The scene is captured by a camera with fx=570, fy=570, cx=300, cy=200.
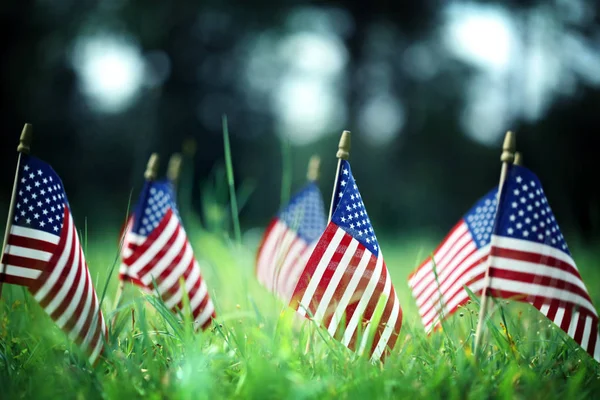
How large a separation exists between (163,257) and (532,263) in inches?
79.2

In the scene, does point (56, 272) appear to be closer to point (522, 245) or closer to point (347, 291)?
point (347, 291)

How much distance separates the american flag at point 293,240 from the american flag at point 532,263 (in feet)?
5.10

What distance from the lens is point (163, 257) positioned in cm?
335

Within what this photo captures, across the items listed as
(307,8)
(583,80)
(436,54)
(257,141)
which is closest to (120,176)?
(257,141)

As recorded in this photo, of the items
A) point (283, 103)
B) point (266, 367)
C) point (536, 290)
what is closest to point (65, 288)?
point (266, 367)

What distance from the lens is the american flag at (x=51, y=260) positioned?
2.50 metres

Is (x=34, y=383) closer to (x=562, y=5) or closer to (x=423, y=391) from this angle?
Result: (x=423, y=391)

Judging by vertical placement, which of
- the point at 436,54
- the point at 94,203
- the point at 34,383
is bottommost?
the point at 94,203

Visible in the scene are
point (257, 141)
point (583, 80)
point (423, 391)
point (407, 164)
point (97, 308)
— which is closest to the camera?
point (423, 391)

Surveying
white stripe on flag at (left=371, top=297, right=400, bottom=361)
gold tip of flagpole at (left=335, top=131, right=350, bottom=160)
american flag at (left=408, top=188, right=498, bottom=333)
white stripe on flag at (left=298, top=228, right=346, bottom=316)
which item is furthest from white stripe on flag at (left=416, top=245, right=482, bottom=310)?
gold tip of flagpole at (left=335, top=131, right=350, bottom=160)

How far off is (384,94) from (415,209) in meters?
4.07

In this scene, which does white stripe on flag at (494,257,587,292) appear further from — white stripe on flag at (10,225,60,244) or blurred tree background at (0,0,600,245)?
blurred tree background at (0,0,600,245)

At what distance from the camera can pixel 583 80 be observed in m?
14.1

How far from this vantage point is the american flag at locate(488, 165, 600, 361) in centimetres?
248
